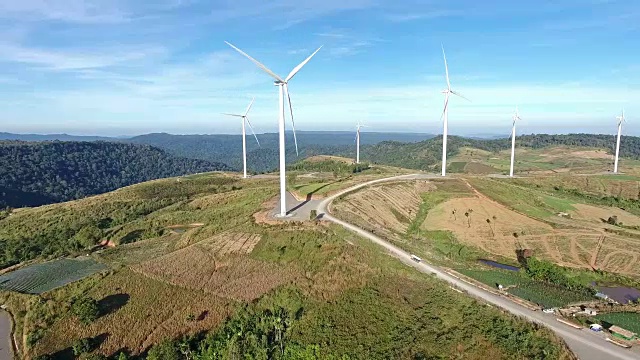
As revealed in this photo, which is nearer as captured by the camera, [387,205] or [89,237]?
[89,237]

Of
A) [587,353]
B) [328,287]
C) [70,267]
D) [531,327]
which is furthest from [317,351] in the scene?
[70,267]

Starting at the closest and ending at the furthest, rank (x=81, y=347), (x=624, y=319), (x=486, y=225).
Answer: (x=81, y=347), (x=624, y=319), (x=486, y=225)

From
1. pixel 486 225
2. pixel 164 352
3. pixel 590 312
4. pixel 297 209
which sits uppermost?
pixel 297 209

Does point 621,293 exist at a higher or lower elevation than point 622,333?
lower

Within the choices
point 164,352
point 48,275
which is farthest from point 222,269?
point 48,275

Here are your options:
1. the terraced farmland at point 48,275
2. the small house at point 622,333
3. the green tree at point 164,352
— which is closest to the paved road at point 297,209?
the terraced farmland at point 48,275

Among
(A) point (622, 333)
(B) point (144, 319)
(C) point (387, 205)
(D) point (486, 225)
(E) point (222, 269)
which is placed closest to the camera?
(A) point (622, 333)

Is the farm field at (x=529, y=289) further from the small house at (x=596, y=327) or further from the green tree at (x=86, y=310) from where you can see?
the green tree at (x=86, y=310)

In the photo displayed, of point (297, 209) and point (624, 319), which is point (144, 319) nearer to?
point (297, 209)
